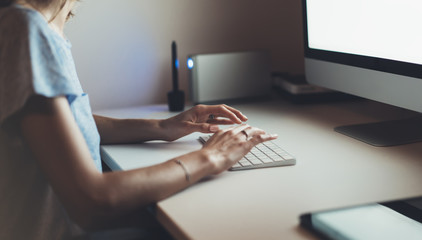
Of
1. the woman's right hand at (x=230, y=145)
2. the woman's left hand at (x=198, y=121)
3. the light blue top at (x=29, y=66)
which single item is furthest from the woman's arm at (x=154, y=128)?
the light blue top at (x=29, y=66)

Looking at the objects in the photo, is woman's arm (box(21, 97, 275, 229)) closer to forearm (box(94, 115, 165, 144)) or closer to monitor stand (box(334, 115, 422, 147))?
forearm (box(94, 115, 165, 144))

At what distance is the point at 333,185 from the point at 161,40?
0.96 meters

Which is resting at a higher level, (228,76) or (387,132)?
(228,76)

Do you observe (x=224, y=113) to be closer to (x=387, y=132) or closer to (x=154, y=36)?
(x=387, y=132)

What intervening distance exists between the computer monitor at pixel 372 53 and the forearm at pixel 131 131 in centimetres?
45

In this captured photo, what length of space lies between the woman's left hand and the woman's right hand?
0.17m

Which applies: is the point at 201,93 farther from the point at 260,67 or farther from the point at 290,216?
the point at 290,216

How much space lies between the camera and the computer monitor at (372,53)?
0.97m

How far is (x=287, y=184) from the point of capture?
0.83m

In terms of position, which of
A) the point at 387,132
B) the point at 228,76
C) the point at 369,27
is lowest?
the point at 387,132

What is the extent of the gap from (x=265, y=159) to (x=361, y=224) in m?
0.31

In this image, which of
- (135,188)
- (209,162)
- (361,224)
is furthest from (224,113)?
(361,224)

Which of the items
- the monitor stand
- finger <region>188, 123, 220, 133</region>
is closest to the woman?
finger <region>188, 123, 220, 133</region>

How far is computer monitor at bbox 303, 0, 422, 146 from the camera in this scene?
973mm
